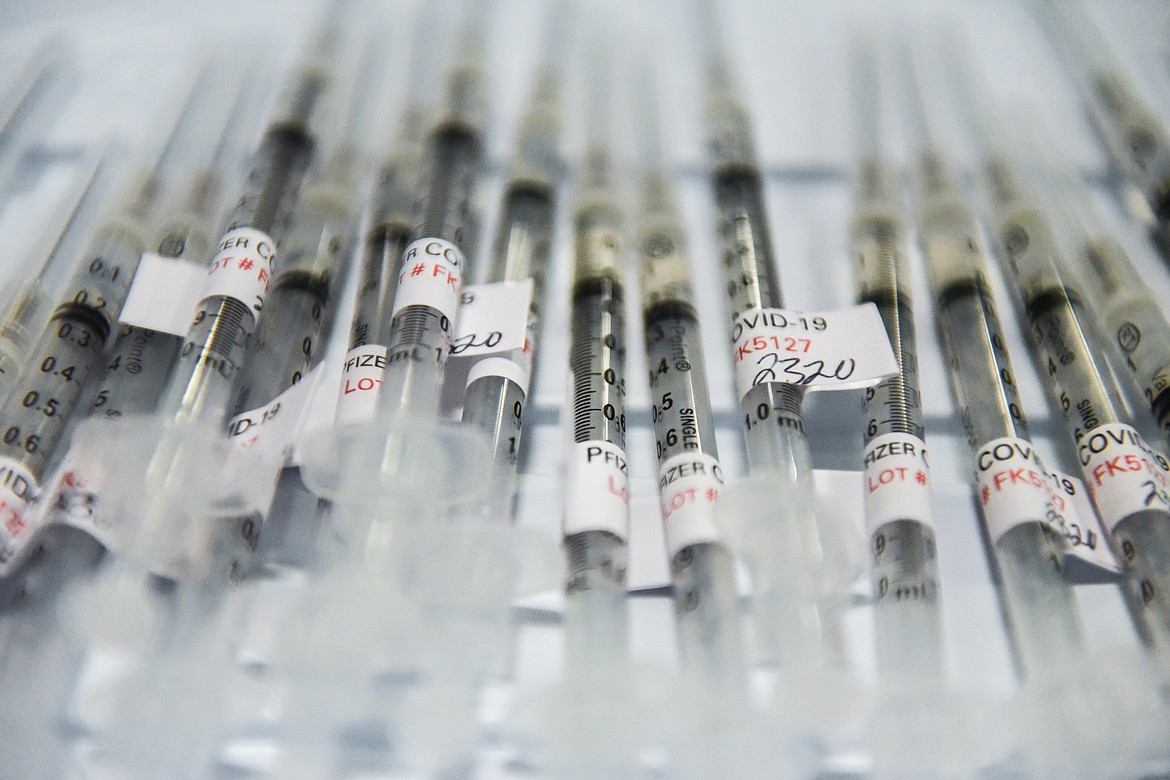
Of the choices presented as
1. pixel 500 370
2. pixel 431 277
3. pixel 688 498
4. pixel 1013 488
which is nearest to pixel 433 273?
pixel 431 277

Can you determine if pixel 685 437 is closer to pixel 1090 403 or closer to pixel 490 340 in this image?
pixel 490 340

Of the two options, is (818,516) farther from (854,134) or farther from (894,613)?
(854,134)

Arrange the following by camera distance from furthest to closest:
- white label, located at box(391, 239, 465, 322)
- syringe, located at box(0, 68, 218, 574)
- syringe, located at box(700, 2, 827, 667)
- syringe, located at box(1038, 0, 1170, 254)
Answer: syringe, located at box(1038, 0, 1170, 254), white label, located at box(391, 239, 465, 322), syringe, located at box(0, 68, 218, 574), syringe, located at box(700, 2, 827, 667)

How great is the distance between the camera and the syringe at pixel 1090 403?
0.81 m

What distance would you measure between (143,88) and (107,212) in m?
0.46

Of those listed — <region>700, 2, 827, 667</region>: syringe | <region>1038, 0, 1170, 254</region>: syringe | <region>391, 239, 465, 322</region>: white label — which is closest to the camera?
<region>700, 2, 827, 667</region>: syringe

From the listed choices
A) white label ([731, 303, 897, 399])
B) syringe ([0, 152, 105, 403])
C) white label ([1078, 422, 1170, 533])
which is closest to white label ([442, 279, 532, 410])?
→ white label ([731, 303, 897, 399])

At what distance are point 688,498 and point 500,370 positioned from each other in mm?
228

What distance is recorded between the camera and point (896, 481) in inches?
32.8

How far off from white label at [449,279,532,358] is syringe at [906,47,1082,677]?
47 centimetres

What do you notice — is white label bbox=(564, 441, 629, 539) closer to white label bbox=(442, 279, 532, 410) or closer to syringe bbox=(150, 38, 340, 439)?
white label bbox=(442, 279, 532, 410)

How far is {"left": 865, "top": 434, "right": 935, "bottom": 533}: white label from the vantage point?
0.81 meters

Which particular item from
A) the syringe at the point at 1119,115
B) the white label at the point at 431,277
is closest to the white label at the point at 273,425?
the white label at the point at 431,277

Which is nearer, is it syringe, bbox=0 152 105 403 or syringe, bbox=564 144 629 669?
syringe, bbox=564 144 629 669
